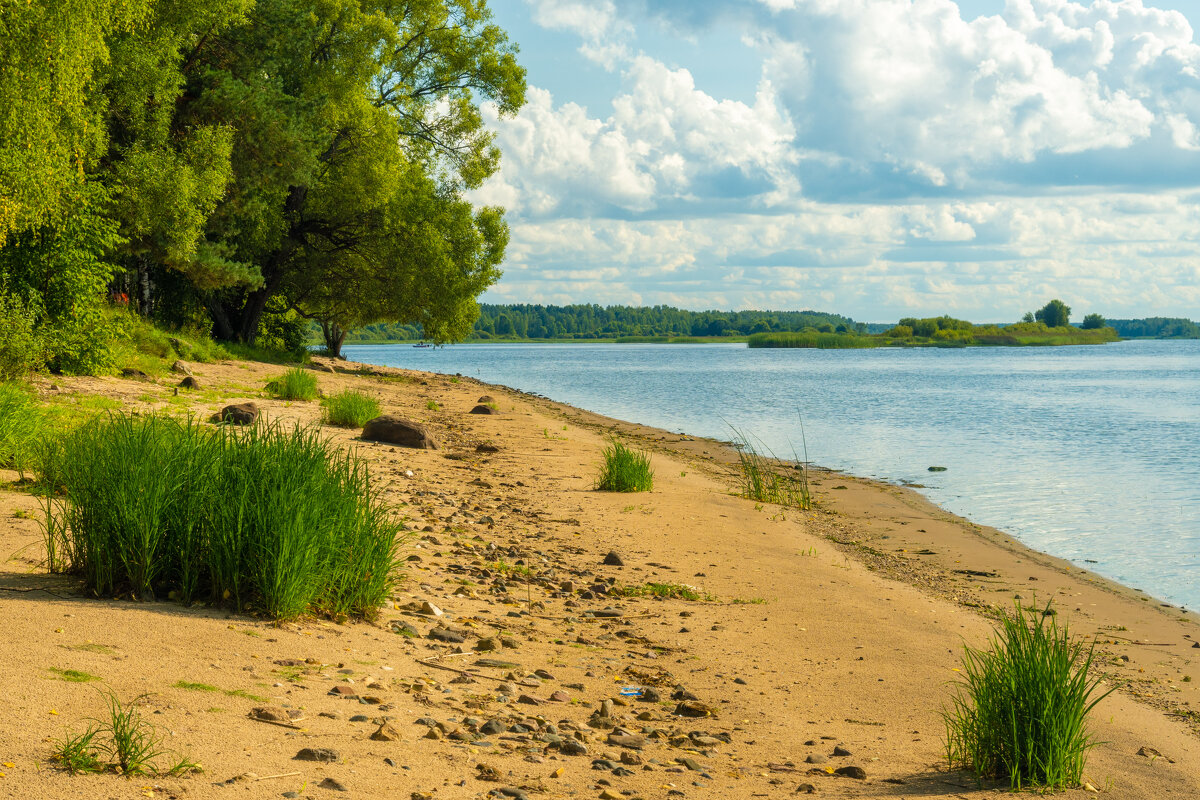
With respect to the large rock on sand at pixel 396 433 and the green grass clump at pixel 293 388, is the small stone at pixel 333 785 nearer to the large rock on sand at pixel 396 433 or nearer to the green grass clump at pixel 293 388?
the large rock on sand at pixel 396 433

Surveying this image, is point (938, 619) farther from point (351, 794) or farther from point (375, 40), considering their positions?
point (375, 40)

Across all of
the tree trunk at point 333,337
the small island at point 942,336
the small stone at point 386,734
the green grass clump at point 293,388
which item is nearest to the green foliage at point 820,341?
the small island at point 942,336

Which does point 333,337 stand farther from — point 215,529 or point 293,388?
point 215,529

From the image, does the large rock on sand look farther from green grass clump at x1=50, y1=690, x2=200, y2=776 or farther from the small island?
the small island

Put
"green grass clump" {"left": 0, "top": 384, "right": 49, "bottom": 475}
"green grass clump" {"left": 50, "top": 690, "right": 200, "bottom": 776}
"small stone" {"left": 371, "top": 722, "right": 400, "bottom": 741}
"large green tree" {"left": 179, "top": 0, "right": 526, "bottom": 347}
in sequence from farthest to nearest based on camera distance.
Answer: "large green tree" {"left": 179, "top": 0, "right": 526, "bottom": 347} < "green grass clump" {"left": 0, "top": 384, "right": 49, "bottom": 475} < "small stone" {"left": 371, "top": 722, "right": 400, "bottom": 741} < "green grass clump" {"left": 50, "top": 690, "right": 200, "bottom": 776}

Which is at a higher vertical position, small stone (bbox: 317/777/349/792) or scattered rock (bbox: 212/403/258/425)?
scattered rock (bbox: 212/403/258/425)

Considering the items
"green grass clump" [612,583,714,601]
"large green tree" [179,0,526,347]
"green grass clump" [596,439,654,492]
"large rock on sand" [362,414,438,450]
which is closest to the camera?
"green grass clump" [612,583,714,601]

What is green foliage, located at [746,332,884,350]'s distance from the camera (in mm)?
136750

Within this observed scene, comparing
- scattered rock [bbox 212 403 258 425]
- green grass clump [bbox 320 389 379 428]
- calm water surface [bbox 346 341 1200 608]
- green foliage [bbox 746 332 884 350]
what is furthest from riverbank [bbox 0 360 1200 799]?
green foliage [bbox 746 332 884 350]

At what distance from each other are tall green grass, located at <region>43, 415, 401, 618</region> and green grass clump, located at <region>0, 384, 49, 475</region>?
10.7ft

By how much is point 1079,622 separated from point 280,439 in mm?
7633

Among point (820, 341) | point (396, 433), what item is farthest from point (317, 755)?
point (820, 341)

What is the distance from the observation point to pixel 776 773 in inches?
185

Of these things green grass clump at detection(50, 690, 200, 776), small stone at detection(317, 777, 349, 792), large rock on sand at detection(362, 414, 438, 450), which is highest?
large rock on sand at detection(362, 414, 438, 450)
